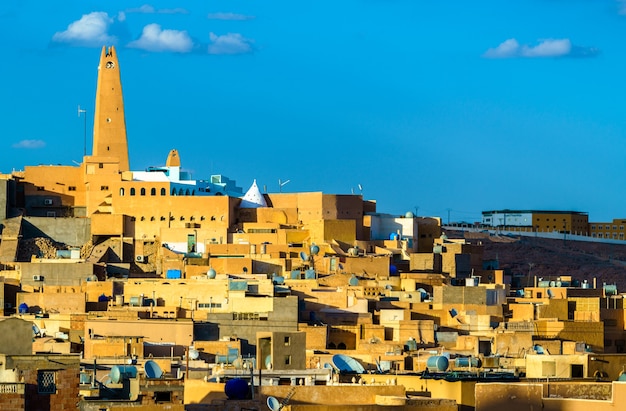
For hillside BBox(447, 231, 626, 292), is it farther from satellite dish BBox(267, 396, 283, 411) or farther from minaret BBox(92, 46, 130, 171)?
satellite dish BBox(267, 396, 283, 411)

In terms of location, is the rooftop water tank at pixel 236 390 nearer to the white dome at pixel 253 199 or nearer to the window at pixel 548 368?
the window at pixel 548 368

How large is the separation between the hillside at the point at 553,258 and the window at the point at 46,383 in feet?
198

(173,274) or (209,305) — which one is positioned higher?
(173,274)

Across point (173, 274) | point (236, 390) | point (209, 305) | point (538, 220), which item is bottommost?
point (236, 390)

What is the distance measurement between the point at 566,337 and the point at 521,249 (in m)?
43.0

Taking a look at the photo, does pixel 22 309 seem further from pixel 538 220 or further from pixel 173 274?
pixel 538 220

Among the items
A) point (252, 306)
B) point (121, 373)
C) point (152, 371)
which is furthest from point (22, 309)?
point (121, 373)

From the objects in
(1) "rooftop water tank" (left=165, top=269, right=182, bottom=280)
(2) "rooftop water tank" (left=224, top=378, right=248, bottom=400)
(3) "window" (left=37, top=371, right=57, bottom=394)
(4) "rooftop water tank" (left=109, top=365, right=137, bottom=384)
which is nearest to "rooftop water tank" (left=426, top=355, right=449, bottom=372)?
(4) "rooftop water tank" (left=109, top=365, right=137, bottom=384)

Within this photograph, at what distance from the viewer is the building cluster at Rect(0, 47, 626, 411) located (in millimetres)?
26812

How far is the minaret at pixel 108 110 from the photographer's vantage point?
75.5 metres

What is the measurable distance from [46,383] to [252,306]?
29.3 metres

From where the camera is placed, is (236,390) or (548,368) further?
(548,368)

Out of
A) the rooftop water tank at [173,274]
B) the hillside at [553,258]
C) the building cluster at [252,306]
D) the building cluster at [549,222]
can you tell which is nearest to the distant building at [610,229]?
the building cluster at [549,222]

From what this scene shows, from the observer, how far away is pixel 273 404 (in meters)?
25.5
